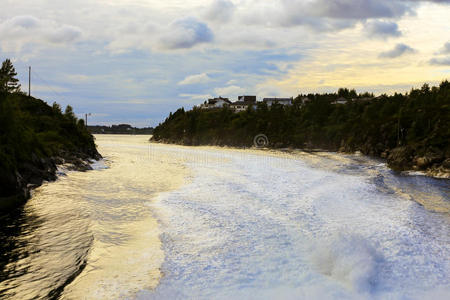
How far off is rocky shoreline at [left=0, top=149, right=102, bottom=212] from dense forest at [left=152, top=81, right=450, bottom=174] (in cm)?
4214

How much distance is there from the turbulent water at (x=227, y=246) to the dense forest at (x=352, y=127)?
28122mm

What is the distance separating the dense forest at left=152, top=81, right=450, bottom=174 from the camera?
4647 centimetres

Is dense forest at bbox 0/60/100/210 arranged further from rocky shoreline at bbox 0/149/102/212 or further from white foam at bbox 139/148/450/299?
white foam at bbox 139/148/450/299

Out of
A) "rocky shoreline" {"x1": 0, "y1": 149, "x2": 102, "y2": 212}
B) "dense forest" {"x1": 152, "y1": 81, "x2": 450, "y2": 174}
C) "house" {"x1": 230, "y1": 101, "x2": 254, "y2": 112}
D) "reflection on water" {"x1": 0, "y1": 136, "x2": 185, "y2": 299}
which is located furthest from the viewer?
"house" {"x1": 230, "y1": 101, "x2": 254, "y2": 112}

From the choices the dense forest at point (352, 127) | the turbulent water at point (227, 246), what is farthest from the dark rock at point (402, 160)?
the turbulent water at point (227, 246)

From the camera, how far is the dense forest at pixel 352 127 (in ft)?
152

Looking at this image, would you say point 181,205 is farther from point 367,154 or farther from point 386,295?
point 367,154

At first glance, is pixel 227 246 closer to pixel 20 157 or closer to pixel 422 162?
pixel 20 157

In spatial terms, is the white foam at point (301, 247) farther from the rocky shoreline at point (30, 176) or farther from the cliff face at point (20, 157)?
the cliff face at point (20, 157)

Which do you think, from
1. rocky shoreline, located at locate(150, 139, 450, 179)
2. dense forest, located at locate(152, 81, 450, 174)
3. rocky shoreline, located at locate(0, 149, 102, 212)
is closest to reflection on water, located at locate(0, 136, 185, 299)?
rocky shoreline, located at locate(0, 149, 102, 212)

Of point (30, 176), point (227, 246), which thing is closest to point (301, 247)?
point (227, 246)

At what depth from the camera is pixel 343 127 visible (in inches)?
3910

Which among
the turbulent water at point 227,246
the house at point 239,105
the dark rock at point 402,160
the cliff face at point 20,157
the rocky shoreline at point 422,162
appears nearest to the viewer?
the turbulent water at point 227,246

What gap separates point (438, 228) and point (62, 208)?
19.6 meters
